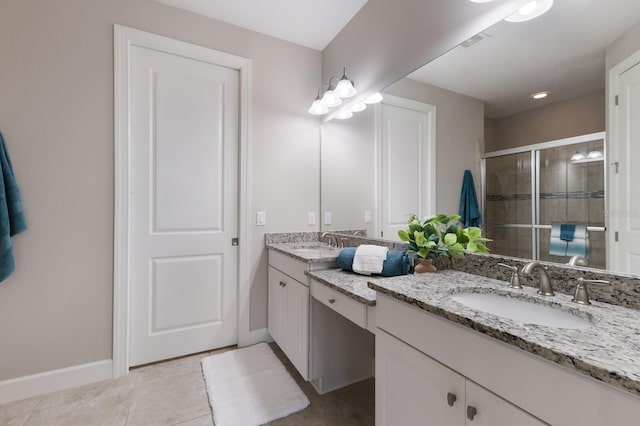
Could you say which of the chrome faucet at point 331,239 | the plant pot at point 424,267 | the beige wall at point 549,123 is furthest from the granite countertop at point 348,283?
the beige wall at point 549,123

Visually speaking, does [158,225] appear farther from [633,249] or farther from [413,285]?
[633,249]

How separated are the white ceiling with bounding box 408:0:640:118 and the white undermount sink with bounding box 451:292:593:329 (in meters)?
0.75

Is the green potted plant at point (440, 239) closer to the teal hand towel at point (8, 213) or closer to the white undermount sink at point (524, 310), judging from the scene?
the white undermount sink at point (524, 310)

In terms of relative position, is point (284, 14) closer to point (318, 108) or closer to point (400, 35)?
point (318, 108)

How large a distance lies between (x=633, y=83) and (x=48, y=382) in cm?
310

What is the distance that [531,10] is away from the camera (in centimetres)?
110

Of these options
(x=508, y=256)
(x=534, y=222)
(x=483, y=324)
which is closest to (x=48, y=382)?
(x=483, y=324)

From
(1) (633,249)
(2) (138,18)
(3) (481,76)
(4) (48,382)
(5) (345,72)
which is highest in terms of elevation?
(2) (138,18)

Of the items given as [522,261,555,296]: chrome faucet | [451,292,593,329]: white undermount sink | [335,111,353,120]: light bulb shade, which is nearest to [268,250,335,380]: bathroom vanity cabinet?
[451,292,593,329]: white undermount sink

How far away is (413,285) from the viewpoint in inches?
42.6

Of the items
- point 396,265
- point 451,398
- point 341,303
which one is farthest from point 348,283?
point 451,398

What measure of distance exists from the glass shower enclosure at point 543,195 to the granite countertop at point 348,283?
0.61m

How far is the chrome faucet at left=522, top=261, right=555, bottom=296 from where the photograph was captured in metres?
0.97

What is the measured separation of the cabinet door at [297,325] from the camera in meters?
1.65
